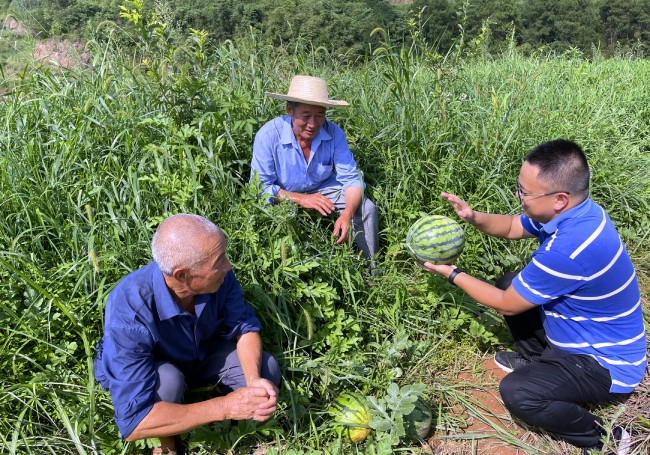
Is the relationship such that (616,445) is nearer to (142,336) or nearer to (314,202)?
(314,202)

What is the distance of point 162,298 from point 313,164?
193 cm

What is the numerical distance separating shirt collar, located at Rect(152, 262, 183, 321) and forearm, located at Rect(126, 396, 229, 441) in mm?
428

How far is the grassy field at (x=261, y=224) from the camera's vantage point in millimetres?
2604

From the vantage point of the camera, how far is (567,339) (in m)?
→ 2.73

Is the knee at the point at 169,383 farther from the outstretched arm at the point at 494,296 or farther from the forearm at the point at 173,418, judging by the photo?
the outstretched arm at the point at 494,296

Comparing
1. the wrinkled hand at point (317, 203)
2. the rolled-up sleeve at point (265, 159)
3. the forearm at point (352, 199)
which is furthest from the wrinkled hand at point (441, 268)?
the rolled-up sleeve at point (265, 159)

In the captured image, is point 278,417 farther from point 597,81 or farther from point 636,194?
point 597,81

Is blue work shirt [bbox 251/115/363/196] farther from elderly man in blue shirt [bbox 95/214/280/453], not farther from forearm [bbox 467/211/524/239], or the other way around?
elderly man in blue shirt [bbox 95/214/280/453]

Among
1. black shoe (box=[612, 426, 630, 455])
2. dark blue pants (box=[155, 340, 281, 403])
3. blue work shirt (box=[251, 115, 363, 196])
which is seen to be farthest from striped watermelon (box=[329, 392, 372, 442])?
blue work shirt (box=[251, 115, 363, 196])

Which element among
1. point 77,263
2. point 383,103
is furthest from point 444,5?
point 77,263

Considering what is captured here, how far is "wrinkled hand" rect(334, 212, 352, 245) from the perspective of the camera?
11.6 ft

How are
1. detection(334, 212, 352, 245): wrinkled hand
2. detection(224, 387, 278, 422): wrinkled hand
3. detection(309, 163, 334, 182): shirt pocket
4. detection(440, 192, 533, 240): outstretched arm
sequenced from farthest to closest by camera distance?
detection(309, 163, 334, 182): shirt pocket, detection(334, 212, 352, 245): wrinkled hand, detection(440, 192, 533, 240): outstretched arm, detection(224, 387, 278, 422): wrinkled hand

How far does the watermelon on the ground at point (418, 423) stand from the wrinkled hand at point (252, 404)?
2.86 feet

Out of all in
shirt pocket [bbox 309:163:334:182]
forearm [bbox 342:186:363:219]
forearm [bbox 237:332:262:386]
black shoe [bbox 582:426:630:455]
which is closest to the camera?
forearm [bbox 237:332:262:386]
